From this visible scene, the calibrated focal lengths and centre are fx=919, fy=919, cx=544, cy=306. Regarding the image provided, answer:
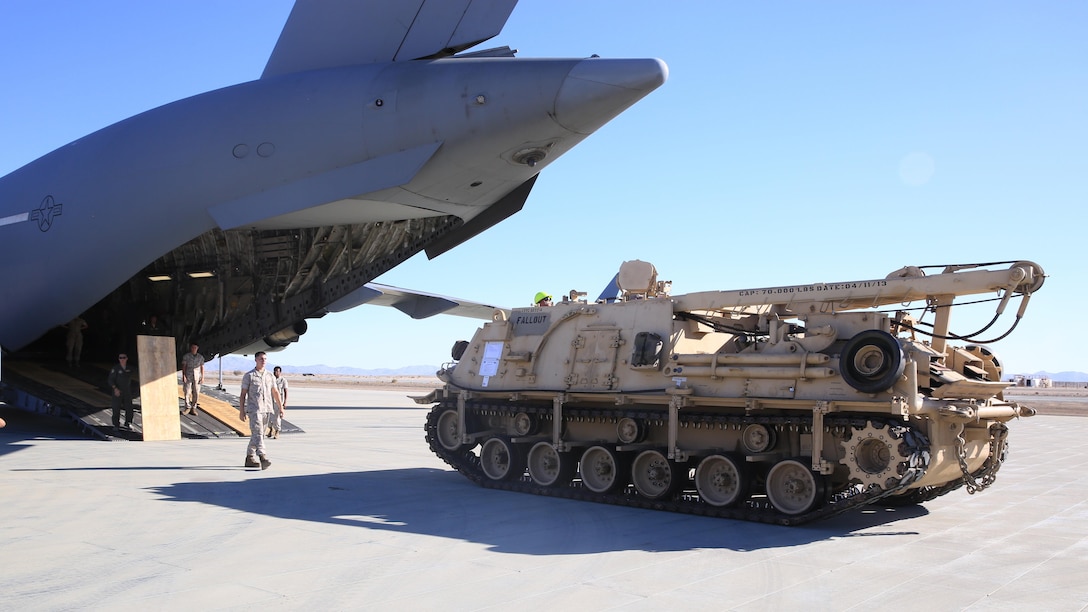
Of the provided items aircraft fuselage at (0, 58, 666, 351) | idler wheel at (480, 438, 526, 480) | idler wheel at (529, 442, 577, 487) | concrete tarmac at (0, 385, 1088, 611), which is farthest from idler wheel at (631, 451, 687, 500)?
aircraft fuselage at (0, 58, 666, 351)

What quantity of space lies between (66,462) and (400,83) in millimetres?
7563

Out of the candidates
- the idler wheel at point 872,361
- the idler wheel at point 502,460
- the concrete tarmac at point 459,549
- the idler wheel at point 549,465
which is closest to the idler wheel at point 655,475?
the concrete tarmac at point 459,549

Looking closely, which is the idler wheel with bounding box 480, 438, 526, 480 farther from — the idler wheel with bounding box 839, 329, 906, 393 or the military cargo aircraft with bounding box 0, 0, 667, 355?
the idler wheel with bounding box 839, 329, 906, 393

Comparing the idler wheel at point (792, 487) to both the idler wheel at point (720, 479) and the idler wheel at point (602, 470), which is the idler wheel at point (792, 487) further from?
the idler wheel at point (602, 470)

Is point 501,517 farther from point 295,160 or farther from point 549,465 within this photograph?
point 295,160

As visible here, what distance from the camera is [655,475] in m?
11.2

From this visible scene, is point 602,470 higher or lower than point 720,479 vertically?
lower

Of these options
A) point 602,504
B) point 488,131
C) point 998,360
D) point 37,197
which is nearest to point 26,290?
point 37,197

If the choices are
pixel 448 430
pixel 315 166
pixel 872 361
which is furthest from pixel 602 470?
pixel 315 166

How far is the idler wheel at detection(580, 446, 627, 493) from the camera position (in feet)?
37.1

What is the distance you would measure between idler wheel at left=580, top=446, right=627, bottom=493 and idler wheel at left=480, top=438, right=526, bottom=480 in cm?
98

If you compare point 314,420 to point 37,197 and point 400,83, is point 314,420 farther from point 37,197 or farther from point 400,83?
point 400,83

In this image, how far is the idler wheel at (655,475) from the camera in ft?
35.4

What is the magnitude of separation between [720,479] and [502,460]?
3.33 metres
